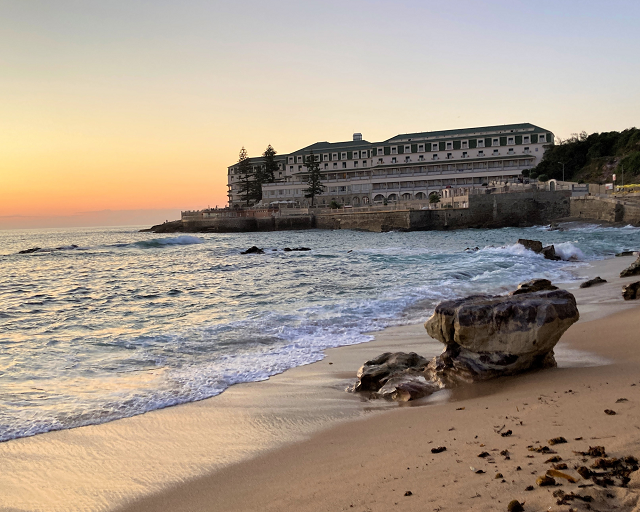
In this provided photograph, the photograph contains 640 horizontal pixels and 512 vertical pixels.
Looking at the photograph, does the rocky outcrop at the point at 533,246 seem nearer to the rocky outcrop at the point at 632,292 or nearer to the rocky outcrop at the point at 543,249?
the rocky outcrop at the point at 543,249

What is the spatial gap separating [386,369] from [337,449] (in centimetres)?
210

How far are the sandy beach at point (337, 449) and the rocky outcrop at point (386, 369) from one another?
309mm

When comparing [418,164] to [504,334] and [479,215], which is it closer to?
[479,215]

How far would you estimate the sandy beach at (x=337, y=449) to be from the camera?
2.91 metres

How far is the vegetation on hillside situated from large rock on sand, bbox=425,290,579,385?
231 ft

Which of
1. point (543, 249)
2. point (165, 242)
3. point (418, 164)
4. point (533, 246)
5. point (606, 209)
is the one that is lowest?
point (543, 249)

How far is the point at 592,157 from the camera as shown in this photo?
73.4m

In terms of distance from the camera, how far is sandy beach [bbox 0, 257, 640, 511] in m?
2.91

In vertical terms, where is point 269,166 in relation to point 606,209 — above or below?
above

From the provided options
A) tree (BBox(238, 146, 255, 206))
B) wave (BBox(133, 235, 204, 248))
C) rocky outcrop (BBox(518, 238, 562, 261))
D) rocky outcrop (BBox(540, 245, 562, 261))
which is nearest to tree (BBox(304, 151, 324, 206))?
tree (BBox(238, 146, 255, 206))

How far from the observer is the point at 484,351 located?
219 inches

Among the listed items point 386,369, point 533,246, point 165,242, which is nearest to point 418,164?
point 165,242

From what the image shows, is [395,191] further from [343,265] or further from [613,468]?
[613,468]

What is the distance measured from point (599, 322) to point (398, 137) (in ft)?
287
